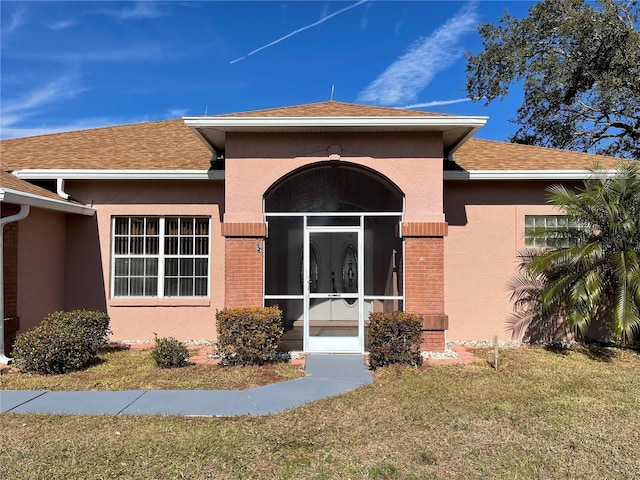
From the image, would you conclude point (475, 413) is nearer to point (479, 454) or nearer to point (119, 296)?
point (479, 454)

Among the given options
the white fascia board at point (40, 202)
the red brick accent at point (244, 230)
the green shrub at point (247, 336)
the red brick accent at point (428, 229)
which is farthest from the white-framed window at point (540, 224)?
the white fascia board at point (40, 202)

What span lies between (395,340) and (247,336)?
2.49 metres

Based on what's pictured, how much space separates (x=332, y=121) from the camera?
8.63 metres

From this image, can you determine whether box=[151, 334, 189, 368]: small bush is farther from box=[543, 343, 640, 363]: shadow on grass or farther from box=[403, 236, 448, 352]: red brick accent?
box=[543, 343, 640, 363]: shadow on grass

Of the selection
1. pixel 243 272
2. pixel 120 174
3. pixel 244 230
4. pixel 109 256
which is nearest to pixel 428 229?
pixel 244 230

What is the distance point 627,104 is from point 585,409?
764 inches

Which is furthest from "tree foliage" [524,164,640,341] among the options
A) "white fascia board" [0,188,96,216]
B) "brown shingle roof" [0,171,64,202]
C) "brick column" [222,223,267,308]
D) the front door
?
"brown shingle roof" [0,171,64,202]

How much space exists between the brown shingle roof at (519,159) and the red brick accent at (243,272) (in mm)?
4988

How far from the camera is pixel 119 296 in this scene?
10.6 metres

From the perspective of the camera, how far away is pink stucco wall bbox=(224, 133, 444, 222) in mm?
9000

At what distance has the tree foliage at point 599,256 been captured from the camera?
8273 mm

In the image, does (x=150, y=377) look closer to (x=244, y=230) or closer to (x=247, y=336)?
(x=247, y=336)

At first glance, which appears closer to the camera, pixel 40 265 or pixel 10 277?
pixel 10 277

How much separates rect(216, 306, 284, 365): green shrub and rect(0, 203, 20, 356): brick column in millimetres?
3861
